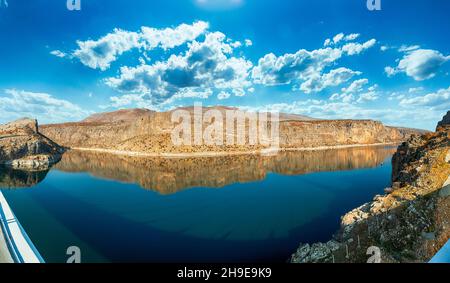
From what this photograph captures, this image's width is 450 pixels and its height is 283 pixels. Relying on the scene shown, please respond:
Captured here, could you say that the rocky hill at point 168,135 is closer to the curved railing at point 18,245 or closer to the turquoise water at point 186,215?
the turquoise water at point 186,215

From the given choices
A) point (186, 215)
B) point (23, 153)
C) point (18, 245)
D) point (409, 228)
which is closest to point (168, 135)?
point (23, 153)

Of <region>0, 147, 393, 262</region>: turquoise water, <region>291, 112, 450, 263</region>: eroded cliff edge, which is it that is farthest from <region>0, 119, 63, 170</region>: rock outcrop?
<region>291, 112, 450, 263</region>: eroded cliff edge

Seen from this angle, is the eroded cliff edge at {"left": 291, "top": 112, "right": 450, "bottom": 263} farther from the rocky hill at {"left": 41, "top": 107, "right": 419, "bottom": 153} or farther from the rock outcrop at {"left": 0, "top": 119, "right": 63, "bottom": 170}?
the rock outcrop at {"left": 0, "top": 119, "right": 63, "bottom": 170}

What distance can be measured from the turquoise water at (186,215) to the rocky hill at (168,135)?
53224 mm

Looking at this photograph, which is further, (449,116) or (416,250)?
(449,116)

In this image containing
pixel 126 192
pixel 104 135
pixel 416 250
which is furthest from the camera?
pixel 104 135

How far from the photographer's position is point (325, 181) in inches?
1922

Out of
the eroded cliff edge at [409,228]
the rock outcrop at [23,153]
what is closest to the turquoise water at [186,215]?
the eroded cliff edge at [409,228]

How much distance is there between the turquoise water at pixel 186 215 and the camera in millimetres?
18844

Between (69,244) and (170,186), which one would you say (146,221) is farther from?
(170,186)
